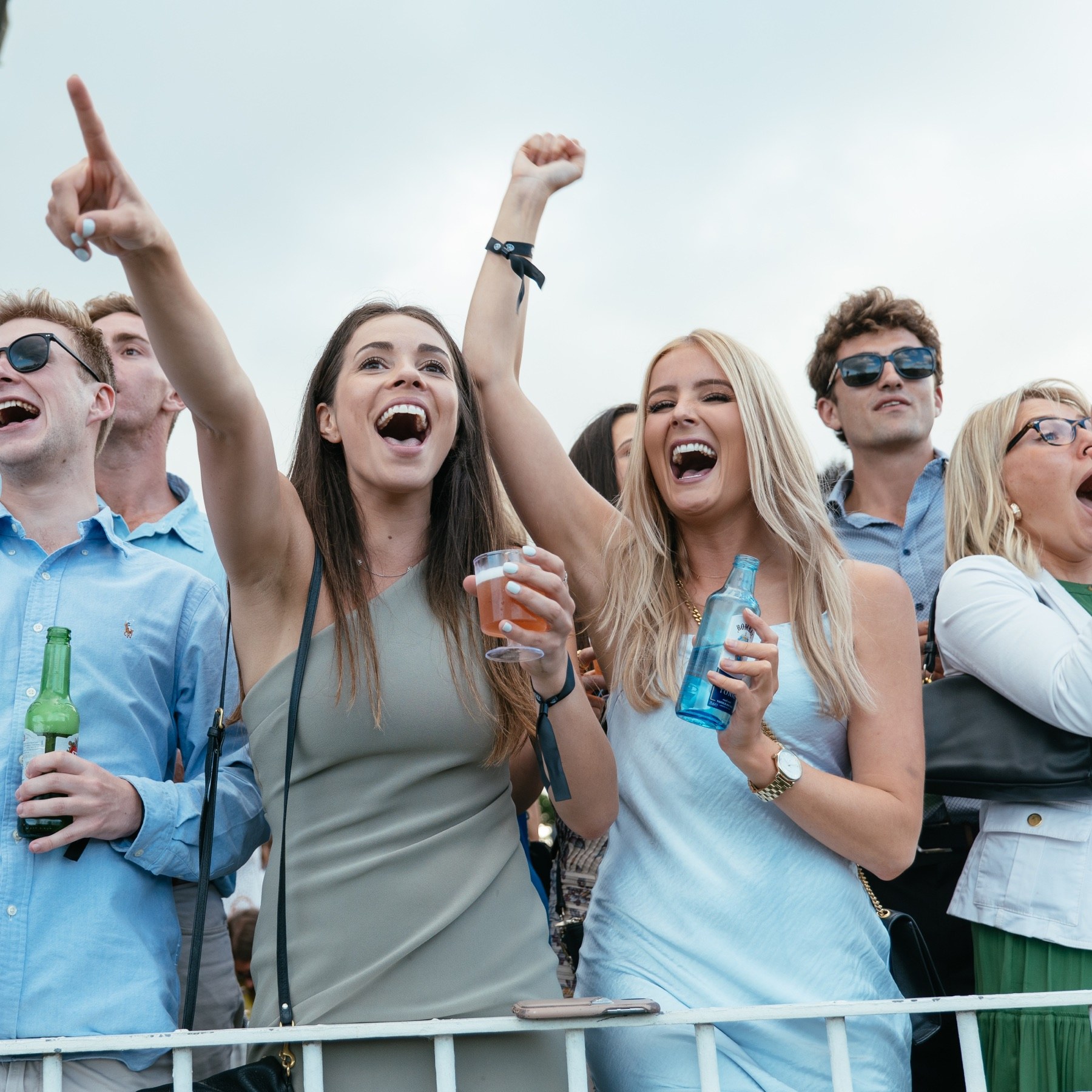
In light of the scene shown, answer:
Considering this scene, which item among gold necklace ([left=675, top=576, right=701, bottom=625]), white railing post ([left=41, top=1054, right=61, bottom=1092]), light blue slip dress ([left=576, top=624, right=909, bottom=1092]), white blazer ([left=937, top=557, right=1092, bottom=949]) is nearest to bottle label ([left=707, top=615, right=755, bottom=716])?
light blue slip dress ([left=576, top=624, right=909, bottom=1092])

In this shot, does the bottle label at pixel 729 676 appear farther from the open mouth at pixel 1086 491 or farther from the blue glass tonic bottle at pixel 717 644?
the open mouth at pixel 1086 491

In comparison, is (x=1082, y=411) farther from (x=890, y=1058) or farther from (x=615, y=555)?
(x=890, y=1058)

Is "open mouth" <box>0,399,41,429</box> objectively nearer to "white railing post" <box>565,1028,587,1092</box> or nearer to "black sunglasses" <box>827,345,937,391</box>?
"white railing post" <box>565,1028,587,1092</box>

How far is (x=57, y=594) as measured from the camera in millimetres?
2812

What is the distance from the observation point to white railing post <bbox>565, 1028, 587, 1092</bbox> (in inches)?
81.0

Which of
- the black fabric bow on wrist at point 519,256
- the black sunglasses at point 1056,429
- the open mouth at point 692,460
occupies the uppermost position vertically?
the black fabric bow on wrist at point 519,256

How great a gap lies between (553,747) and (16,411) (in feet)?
5.62

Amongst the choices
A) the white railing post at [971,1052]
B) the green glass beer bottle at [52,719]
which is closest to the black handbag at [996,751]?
the white railing post at [971,1052]

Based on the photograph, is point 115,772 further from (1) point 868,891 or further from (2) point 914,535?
(2) point 914,535

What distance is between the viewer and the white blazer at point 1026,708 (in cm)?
276

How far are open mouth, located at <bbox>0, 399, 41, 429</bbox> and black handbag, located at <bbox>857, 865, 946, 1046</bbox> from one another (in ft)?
7.59

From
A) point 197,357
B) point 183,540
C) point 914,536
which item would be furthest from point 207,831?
point 914,536

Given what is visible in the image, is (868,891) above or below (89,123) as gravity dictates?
below

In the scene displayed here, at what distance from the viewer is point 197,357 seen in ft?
7.23
